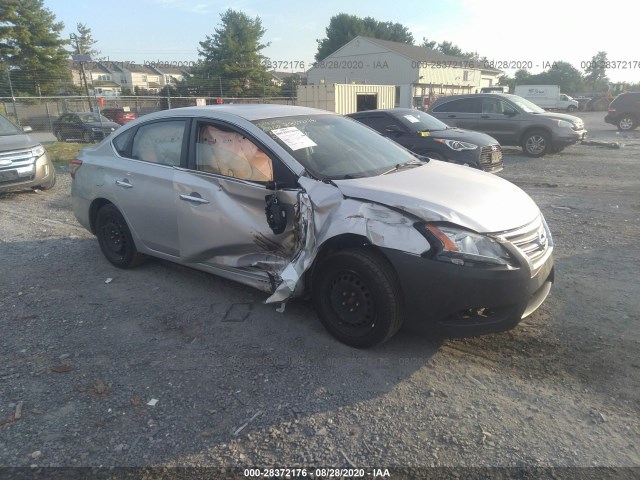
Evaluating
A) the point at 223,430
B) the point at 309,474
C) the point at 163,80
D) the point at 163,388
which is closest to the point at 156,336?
the point at 163,388

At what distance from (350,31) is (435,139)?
6567cm

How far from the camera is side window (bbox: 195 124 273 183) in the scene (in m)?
3.80

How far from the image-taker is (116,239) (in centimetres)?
507

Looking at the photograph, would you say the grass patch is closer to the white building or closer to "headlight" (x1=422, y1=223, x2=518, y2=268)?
"headlight" (x1=422, y1=223, x2=518, y2=268)

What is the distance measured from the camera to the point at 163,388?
3.06 m

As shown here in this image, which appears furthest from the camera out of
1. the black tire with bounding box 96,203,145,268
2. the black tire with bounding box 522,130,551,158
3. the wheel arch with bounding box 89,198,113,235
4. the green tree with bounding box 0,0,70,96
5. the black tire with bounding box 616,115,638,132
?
the green tree with bounding box 0,0,70,96

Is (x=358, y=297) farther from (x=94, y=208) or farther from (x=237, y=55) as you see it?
(x=237, y=55)

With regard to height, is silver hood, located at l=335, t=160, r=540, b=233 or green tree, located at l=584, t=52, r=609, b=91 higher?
green tree, located at l=584, t=52, r=609, b=91

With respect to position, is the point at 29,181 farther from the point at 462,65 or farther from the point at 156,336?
the point at 462,65

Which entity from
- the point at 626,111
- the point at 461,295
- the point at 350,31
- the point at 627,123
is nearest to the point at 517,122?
the point at 626,111

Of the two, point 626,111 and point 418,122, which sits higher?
point 418,122

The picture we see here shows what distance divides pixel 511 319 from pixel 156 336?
8.60 feet

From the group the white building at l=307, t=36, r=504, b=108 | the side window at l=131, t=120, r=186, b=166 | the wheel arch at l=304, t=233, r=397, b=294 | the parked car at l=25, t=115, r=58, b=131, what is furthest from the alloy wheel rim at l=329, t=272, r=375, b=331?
the white building at l=307, t=36, r=504, b=108

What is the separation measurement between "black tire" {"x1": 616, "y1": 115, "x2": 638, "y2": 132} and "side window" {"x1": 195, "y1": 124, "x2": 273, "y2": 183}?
73.7ft
